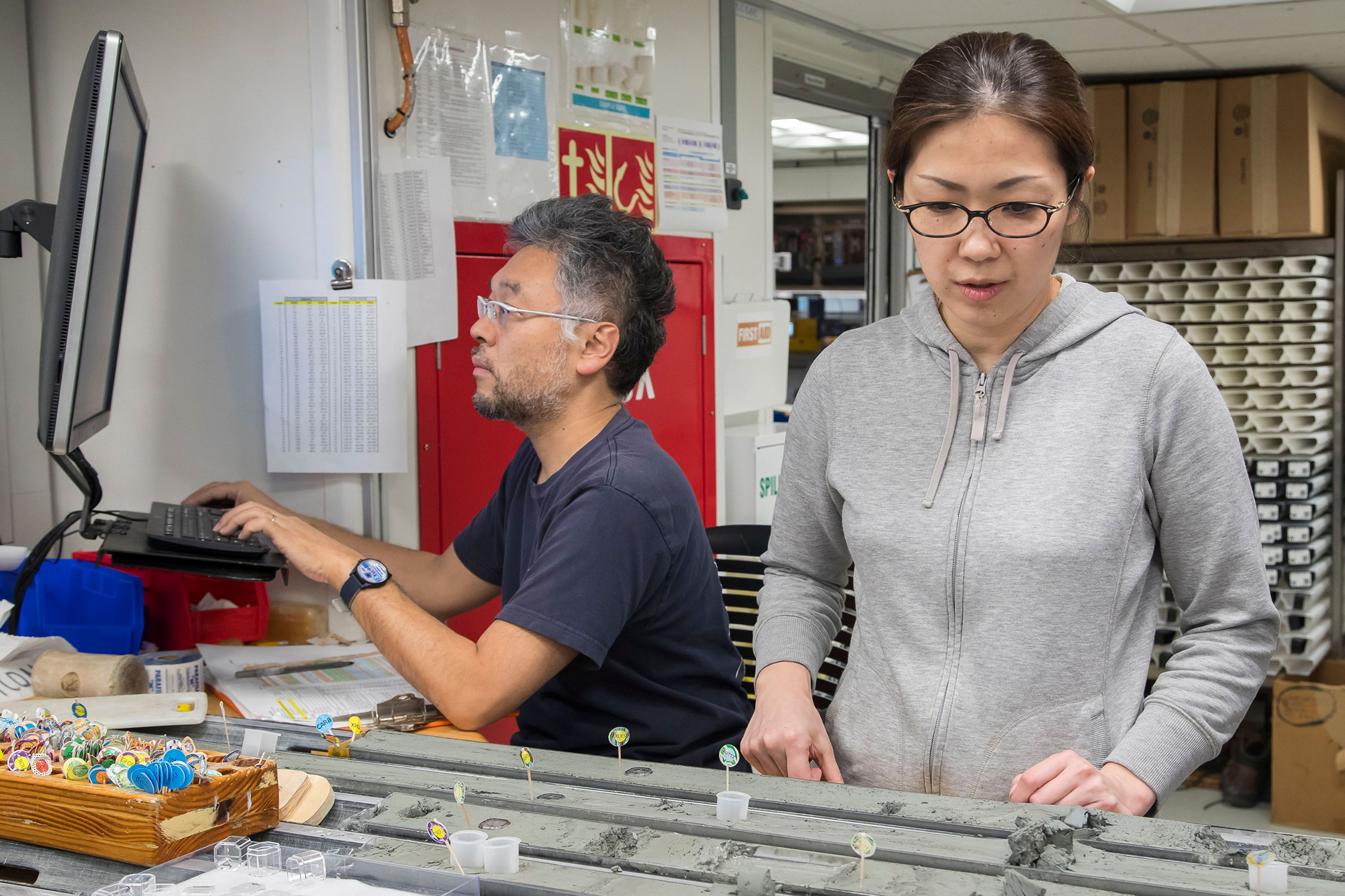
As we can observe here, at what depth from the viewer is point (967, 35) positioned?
1252 millimetres

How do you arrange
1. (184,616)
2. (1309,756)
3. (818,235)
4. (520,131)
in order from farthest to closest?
(818,235) < (1309,756) < (520,131) < (184,616)

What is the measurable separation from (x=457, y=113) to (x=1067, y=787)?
1.77 m

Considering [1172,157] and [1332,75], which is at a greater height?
[1332,75]

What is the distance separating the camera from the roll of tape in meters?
1.74

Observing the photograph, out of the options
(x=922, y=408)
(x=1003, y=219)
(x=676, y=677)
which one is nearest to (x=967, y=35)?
(x=1003, y=219)

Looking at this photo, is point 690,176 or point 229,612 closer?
point 229,612

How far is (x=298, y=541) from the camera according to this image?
1.73m

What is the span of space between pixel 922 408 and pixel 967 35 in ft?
1.34

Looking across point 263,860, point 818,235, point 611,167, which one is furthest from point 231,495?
point 818,235

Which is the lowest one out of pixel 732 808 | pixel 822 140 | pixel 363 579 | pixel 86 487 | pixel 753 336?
pixel 732 808

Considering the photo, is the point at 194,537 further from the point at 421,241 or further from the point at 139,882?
the point at 139,882

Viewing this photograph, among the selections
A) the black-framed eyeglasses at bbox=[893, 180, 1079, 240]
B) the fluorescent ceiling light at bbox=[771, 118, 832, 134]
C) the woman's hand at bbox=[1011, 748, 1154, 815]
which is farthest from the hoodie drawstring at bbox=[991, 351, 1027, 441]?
the fluorescent ceiling light at bbox=[771, 118, 832, 134]

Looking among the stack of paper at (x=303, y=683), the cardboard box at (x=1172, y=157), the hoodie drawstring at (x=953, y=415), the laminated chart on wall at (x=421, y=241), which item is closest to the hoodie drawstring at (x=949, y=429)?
the hoodie drawstring at (x=953, y=415)

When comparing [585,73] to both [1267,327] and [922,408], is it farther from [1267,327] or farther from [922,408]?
[1267,327]
